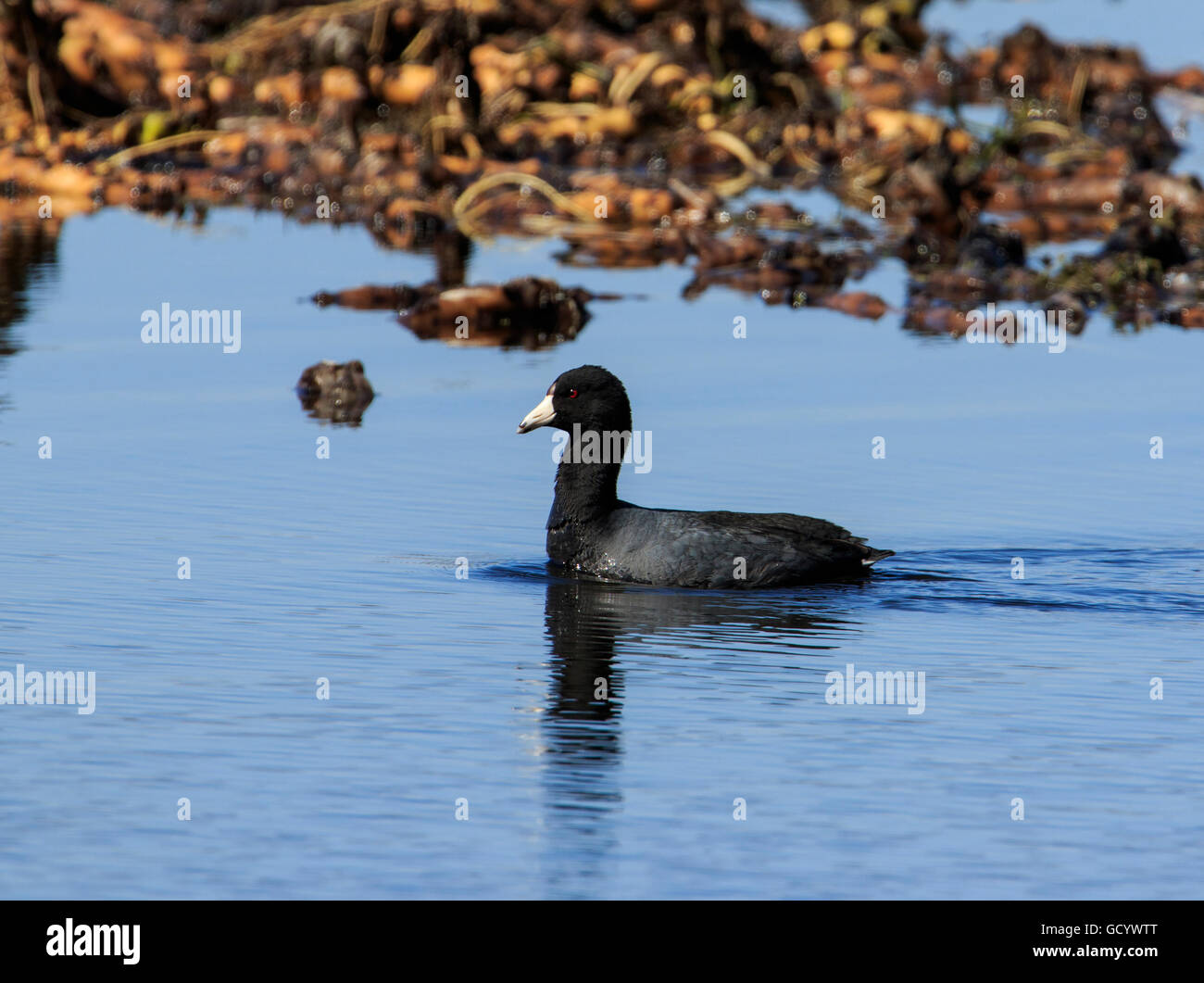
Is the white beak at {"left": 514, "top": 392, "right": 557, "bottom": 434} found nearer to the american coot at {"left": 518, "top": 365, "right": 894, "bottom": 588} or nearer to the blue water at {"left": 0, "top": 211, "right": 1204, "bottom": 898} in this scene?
the american coot at {"left": 518, "top": 365, "right": 894, "bottom": 588}

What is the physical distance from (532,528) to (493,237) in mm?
15275

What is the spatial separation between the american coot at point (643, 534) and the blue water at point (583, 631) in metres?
0.20

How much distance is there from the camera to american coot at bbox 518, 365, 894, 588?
15523 millimetres

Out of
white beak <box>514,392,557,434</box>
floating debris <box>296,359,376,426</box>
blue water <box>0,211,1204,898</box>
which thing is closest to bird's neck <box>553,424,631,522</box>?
white beak <box>514,392,557,434</box>

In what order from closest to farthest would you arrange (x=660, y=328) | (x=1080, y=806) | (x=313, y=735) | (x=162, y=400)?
(x=1080, y=806) < (x=313, y=735) < (x=162, y=400) < (x=660, y=328)

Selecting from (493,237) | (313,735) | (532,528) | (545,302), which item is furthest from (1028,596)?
(493,237)

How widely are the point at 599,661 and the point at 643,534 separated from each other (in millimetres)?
2056

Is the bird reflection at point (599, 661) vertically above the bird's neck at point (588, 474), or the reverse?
the bird's neck at point (588, 474)

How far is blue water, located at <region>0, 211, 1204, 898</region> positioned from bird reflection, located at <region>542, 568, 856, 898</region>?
3 cm

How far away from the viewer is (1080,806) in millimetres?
11234

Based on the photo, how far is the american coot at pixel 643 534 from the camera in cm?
1552

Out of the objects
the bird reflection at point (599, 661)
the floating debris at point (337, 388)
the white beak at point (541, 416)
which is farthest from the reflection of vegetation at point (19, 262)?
the bird reflection at point (599, 661)

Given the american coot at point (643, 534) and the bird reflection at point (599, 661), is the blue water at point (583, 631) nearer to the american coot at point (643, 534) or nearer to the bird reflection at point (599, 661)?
the bird reflection at point (599, 661)

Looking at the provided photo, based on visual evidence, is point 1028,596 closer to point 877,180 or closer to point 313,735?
point 313,735
